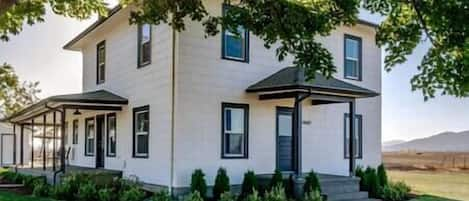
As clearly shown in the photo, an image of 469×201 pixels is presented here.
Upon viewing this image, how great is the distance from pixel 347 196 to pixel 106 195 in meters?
6.18

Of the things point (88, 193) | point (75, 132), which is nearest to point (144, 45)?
point (88, 193)

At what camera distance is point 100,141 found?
1819 cm

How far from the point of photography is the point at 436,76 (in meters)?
7.50

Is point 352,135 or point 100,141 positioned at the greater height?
point 352,135

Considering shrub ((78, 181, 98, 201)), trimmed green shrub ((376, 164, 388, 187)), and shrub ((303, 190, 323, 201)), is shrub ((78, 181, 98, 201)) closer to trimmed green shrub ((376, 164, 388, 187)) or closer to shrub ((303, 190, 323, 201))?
shrub ((303, 190, 323, 201))

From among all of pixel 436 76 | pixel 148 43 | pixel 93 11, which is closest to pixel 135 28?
pixel 148 43

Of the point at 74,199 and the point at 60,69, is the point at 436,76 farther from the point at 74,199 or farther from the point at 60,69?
the point at 60,69

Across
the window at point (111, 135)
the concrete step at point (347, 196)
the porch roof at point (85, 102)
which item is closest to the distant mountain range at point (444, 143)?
the window at point (111, 135)

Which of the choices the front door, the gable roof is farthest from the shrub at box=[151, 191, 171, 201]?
the gable roof

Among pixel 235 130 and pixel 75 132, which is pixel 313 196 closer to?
pixel 235 130

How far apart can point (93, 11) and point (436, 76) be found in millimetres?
6993

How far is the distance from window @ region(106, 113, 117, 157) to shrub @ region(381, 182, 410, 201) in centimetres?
816

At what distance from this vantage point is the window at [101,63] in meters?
18.3

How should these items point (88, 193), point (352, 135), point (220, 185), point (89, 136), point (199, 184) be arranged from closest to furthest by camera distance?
1. point (199, 184)
2. point (220, 185)
3. point (88, 193)
4. point (352, 135)
5. point (89, 136)
